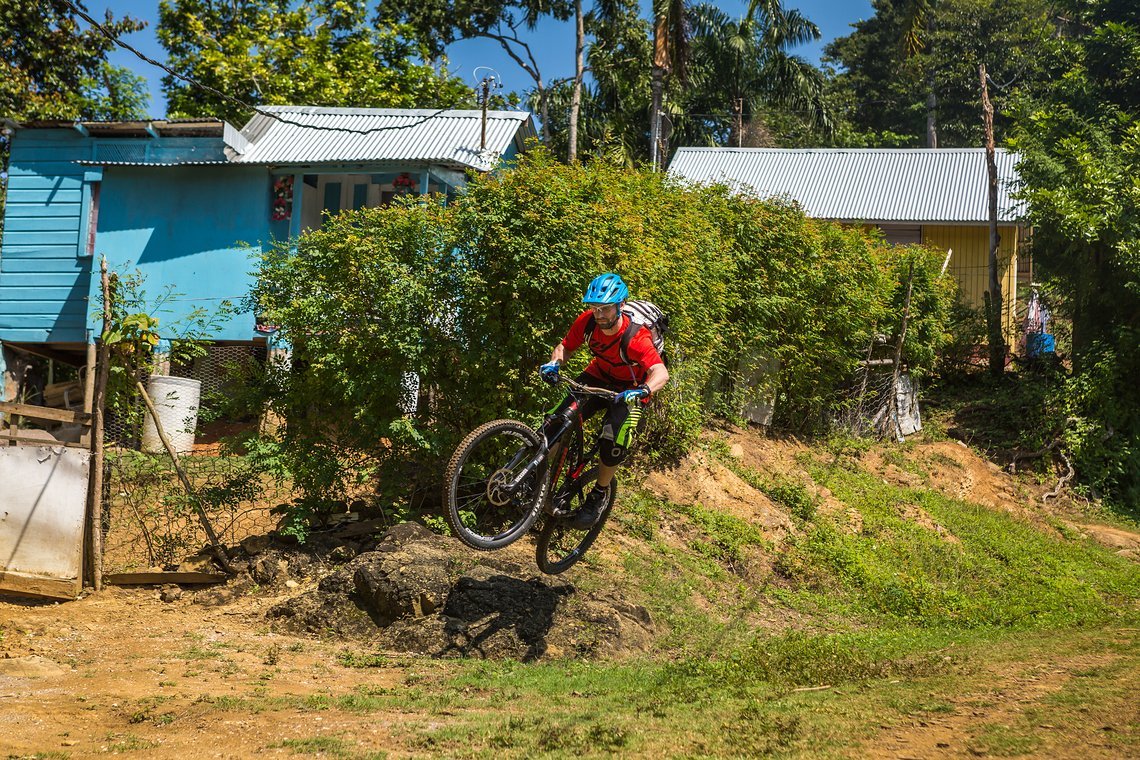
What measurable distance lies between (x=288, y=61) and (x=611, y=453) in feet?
79.0

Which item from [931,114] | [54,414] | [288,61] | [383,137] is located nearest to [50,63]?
[288,61]

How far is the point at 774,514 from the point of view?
14922 mm

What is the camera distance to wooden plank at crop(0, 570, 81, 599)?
977 centimetres

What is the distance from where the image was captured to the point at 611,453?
891cm

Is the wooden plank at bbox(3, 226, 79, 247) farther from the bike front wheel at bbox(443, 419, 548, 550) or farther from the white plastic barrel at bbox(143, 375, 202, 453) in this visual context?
the bike front wheel at bbox(443, 419, 548, 550)

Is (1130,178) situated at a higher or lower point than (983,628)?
higher

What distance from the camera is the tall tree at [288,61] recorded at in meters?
28.7

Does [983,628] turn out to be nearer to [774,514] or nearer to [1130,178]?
[774,514]

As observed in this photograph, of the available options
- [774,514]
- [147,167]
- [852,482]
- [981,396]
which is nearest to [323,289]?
[774,514]

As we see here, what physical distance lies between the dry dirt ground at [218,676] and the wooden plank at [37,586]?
113mm

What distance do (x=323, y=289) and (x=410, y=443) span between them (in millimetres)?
1830

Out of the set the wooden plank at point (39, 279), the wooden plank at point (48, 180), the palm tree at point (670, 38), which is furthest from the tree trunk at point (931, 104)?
the wooden plank at point (39, 279)

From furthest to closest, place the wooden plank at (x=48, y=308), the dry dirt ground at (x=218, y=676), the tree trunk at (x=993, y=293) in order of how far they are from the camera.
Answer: the tree trunk at (x=993, y=293) → the wooden plank at (x=48, y=308) → the dry dirt ground at (x=218, y=676)

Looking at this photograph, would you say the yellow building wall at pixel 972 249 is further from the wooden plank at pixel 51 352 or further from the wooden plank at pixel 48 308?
the wooden plank at pixel 51 352
